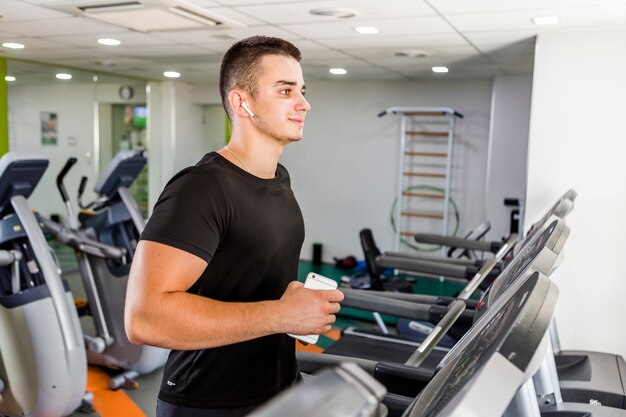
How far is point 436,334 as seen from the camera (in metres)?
2.06

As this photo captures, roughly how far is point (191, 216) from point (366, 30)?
10.0 ft

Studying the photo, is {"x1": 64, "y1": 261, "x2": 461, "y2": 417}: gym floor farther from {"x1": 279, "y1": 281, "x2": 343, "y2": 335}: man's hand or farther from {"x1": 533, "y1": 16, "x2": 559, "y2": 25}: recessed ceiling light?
{"x1": 533, "y1": 16, "x2": 559, "y2": 25}: recessed ceiling light

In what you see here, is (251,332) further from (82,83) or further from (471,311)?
(82,83)

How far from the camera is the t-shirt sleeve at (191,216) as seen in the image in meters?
1.20

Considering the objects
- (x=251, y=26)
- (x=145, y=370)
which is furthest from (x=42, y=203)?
(x=251, y=26)

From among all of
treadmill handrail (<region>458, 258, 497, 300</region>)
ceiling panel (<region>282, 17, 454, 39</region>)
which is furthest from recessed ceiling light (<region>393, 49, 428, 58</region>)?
treadmill handrail (<region>458, 258, 497, 300</region>)

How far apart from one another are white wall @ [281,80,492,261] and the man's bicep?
21.2 feet

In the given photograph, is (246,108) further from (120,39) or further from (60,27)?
(120,39)

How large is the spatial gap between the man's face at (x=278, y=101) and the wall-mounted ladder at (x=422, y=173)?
5876 millimetres

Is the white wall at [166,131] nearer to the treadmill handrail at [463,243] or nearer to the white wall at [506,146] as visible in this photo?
the white wall at [506,146]

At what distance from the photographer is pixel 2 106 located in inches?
242

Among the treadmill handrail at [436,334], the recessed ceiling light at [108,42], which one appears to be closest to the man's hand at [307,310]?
the treadmill handrail at [436,334]

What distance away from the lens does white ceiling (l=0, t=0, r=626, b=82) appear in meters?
3.25

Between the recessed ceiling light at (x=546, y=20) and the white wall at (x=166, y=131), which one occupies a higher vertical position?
the recessed ceiling light at (x=546, y=20)
